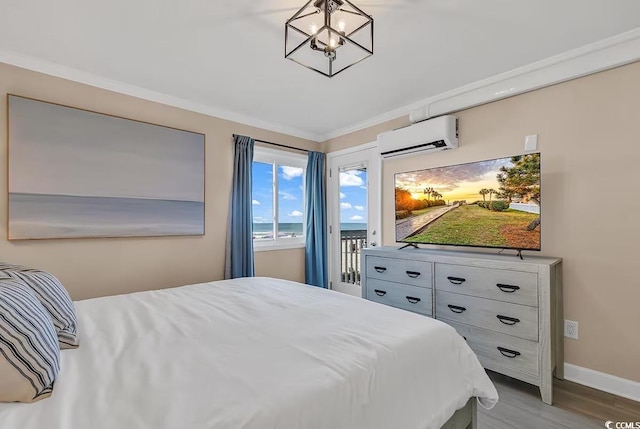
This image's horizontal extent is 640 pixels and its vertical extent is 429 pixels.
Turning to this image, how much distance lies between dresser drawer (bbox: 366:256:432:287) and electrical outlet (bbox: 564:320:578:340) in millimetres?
1022

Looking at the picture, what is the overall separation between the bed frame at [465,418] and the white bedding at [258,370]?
0.23 feet

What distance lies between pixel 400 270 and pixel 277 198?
1.92 meters

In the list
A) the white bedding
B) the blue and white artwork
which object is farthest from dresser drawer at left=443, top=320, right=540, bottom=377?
the blue and white artwork

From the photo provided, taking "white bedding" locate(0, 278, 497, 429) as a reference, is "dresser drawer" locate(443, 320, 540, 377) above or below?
below

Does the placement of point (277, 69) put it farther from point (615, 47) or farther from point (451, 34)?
point (615, 47)

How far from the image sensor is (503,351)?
2176mm

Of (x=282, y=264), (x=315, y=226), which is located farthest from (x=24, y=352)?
(x=315, y=226)

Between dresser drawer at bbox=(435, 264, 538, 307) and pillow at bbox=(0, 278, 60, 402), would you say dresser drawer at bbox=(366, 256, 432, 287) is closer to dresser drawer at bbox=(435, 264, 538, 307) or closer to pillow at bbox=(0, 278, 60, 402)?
dresser drawer at bbox=(435, 264, 538, 307)

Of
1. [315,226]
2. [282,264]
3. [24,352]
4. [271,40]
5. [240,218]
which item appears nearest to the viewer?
[24,352]

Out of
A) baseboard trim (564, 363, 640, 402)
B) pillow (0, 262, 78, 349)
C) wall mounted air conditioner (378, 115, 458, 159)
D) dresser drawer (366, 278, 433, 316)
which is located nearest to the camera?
pillow (0, 262, 78, 349)

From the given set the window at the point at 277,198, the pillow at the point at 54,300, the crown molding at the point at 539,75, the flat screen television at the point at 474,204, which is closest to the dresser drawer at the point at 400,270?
the flat screen television at the point at 474,204

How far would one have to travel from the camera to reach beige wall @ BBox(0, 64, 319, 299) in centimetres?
231

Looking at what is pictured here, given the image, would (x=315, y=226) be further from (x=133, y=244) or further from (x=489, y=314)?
(x=489, y=314)

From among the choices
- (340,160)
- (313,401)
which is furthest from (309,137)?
(313,401)
